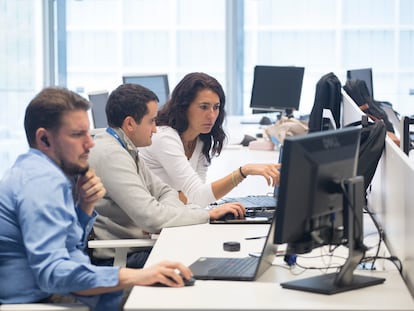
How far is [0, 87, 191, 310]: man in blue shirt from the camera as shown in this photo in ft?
7.02

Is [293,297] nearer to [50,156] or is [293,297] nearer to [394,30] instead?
[50,156]

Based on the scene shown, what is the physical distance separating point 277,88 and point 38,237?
509cm

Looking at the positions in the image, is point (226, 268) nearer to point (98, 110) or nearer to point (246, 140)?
point (98, 110)

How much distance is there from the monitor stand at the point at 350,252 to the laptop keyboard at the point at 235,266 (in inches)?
7.1

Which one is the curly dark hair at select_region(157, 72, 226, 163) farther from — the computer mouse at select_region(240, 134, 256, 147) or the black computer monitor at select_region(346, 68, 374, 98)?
the black computer monitor at select_region(346, 68, 374, 98)

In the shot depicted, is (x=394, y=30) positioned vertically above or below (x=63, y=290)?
above

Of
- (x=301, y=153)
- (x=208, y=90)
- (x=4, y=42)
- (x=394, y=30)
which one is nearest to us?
(x=301, y=153)

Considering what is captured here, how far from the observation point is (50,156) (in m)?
2.30

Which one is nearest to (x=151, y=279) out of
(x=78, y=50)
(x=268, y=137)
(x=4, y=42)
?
(x=268, y=137)

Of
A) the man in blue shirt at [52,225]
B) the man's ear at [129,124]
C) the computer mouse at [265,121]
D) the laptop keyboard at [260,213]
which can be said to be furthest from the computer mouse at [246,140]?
the man in blue shirt at [52,225]

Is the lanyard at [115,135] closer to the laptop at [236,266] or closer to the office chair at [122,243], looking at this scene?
the office chair at [122,243]

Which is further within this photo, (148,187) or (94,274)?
(148,187)

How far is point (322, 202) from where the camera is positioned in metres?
2.21

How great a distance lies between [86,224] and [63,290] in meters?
0.44
